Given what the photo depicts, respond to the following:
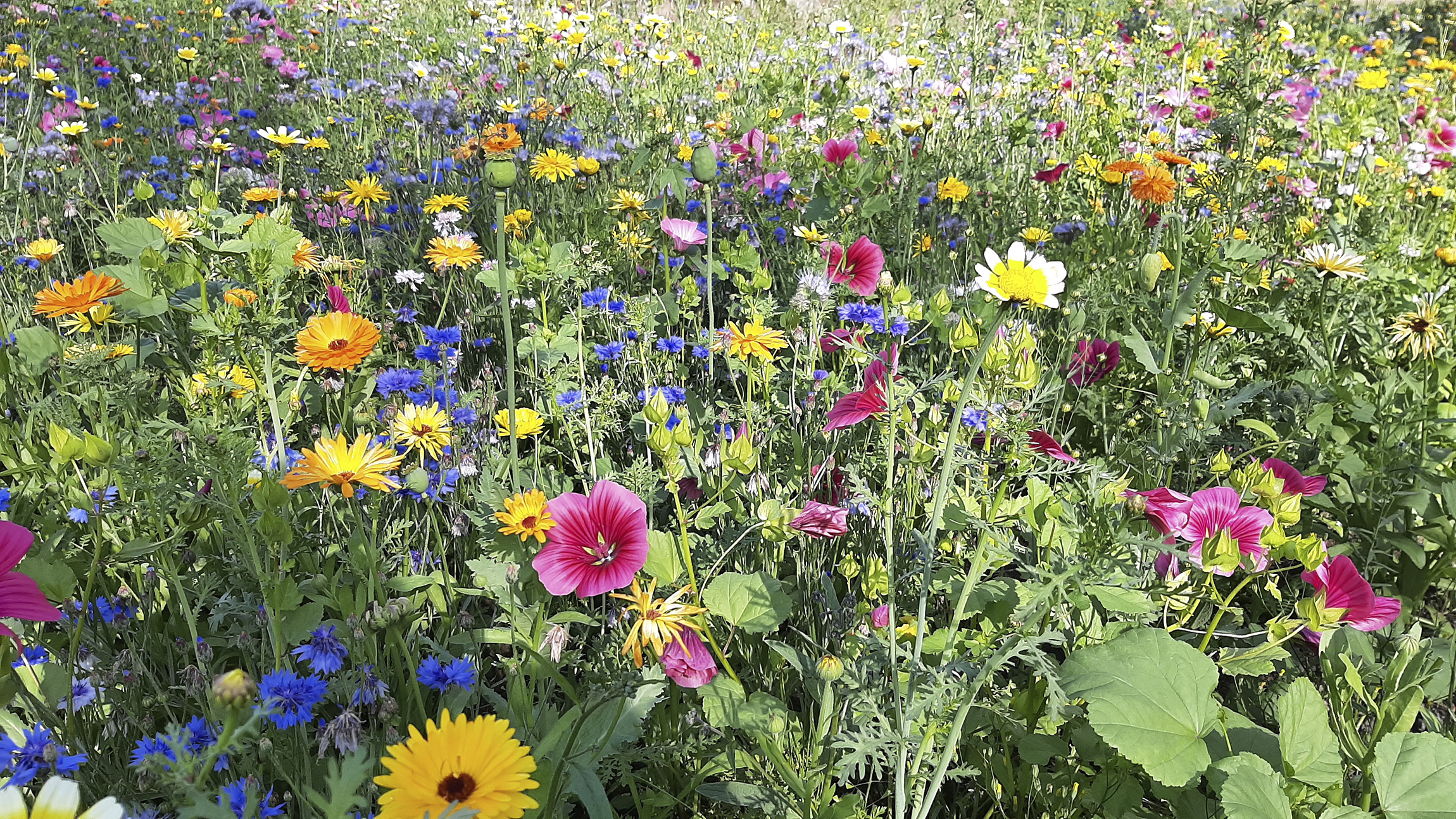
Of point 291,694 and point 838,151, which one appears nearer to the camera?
point 291,694

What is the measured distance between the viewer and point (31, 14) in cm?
448

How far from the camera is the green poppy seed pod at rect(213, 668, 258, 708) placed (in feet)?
2.07

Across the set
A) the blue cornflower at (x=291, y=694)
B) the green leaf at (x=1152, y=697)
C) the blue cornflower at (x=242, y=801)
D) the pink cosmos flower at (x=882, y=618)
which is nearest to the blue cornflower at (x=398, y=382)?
the blue cornflower at (x=291, y=694)

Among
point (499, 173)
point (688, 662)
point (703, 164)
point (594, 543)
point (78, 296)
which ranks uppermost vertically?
point (499, 173)

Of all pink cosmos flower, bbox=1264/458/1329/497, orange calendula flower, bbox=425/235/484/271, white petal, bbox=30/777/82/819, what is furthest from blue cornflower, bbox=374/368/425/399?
pink cosmos flower, bbox=1264/458/1329/497

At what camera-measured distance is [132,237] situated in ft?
6.72

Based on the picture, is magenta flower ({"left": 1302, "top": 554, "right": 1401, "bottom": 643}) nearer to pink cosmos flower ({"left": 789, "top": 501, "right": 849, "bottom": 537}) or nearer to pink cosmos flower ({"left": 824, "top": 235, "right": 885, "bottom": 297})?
pink cosmos flower ({"left": 789, "top": 501, "right": 849, "bottom": 537})

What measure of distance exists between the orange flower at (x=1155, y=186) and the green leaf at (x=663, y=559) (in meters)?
1.77

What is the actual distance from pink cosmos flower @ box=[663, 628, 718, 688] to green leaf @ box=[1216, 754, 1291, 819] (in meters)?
0.64

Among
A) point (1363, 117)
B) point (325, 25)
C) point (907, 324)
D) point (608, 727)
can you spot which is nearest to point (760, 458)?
point (907, 324)

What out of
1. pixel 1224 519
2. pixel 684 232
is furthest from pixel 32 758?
pixel 684 232

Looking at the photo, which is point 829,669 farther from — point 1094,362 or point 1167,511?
point 1094,362

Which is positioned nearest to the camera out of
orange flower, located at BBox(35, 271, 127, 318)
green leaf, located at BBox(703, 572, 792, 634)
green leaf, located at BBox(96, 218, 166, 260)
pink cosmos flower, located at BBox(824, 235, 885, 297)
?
green leaf, located at BBox(703, 572, 792, 634)

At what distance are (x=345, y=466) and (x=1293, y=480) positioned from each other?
58.4 inches
